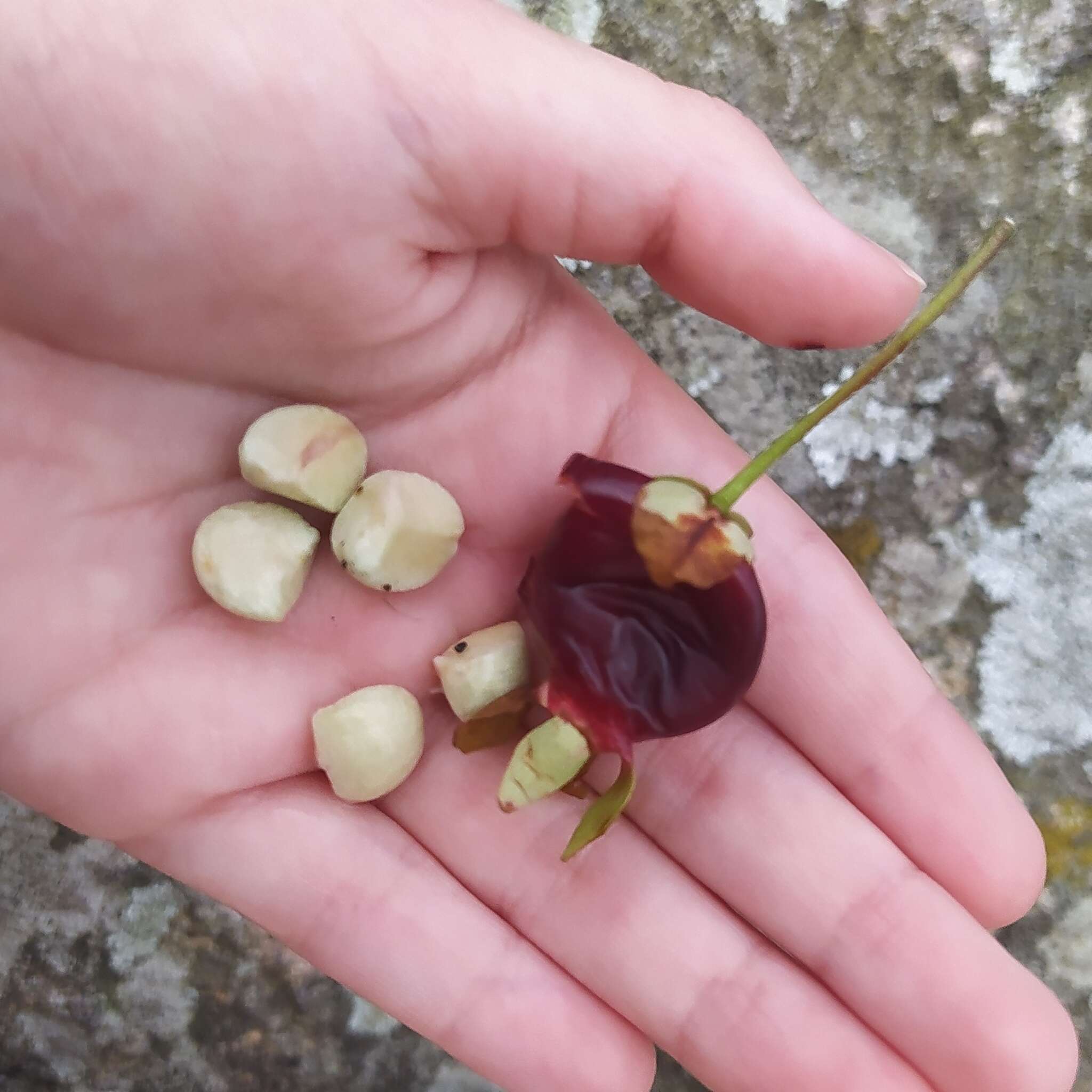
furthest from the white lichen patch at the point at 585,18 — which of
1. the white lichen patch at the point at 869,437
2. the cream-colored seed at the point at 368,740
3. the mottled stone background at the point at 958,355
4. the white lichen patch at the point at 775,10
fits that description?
the cream-colored seed at the point at 368,740

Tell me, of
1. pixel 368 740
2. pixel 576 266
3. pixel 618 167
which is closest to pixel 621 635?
pixel 368 740

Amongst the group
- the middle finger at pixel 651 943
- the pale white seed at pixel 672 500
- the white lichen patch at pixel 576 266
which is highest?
the pale white seed at pixel 672 500

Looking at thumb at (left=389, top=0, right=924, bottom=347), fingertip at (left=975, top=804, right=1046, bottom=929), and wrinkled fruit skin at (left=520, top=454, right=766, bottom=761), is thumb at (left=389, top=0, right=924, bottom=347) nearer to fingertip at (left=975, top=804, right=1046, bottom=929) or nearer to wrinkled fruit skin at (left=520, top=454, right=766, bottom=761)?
wrinkled fruit skin at (left=520, top=454, right=766, bottom=761)

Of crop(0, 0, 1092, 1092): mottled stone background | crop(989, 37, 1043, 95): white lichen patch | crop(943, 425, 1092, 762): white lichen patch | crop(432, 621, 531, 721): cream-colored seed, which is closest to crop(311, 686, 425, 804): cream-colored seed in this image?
crop(432, 621, 531, 721): cream-colored seed

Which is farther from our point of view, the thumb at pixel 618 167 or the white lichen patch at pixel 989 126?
the white lichen patch at pixel 989 126

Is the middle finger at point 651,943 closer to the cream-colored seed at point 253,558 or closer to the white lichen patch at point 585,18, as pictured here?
the cream-colored seed at point 253,558
